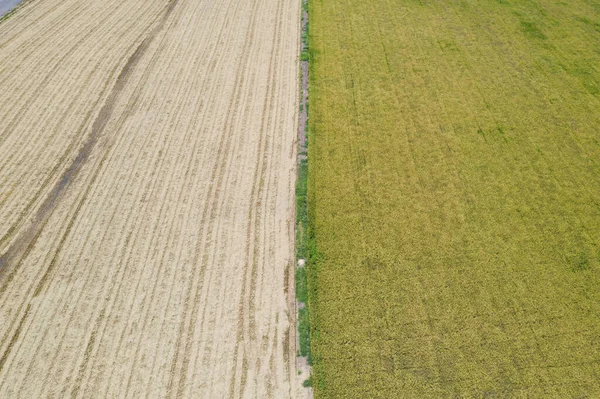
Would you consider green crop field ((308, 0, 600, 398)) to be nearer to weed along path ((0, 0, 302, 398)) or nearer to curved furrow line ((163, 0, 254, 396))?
weed along path ((0, 0, 302, 398))

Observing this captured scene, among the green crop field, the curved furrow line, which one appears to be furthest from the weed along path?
the green crop field

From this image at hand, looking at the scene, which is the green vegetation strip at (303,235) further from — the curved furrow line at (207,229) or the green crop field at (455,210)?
the curved furrow line at (207,229)

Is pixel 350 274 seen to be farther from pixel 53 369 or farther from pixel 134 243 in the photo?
pixel 53 369

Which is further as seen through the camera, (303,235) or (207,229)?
(207,229)

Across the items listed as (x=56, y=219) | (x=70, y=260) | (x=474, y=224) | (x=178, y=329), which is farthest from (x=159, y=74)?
(x=474, y=224)

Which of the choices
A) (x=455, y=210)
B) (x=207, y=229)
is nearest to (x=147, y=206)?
(x=207, y=229)

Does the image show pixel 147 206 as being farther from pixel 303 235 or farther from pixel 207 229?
pixel 303 235
